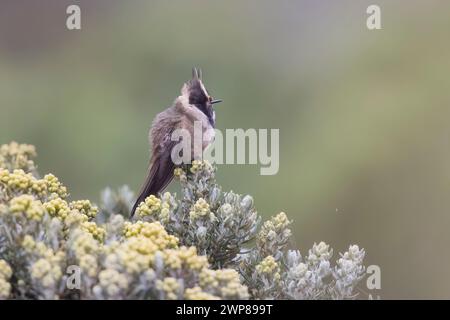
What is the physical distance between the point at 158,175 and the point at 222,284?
1291 millimetres

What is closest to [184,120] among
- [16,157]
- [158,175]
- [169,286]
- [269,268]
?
[158,175]

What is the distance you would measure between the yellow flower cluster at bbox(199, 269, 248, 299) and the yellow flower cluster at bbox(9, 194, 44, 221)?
1.52ft

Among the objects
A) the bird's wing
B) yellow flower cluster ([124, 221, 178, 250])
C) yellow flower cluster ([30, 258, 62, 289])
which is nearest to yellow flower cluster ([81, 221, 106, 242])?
yellow flower cluster ([124, 221, 178, 250])

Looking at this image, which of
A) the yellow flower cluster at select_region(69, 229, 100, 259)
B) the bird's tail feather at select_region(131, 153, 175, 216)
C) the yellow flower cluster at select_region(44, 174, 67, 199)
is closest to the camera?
the yellow flower cluster at select_region(69, 229, 100, 259)

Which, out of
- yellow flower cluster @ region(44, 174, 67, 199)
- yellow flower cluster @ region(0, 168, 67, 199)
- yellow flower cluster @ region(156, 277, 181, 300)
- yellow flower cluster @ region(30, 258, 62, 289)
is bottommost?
yellow flower cluster @ region(156, 277, 181, 300)

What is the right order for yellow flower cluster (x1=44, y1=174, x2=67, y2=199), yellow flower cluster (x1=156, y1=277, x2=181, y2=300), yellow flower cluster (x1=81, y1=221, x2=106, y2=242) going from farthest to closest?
yellow flower cluster (x1=44, y1=174, x2=67, y2=199) → yellow flower cluster (x1=81, y1=221, x2=106, y2=242) → yellow flower cluster (x1=156, y1=277, x2=181, y2=300)

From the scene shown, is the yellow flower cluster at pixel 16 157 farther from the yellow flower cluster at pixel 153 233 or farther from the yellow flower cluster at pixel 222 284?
the yellow flower cluster at pixel 222 284

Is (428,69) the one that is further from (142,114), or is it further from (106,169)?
(106,169)

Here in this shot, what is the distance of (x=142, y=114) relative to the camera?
21.9 feet

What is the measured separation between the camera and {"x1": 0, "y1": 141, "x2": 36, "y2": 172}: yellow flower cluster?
2.66 meters

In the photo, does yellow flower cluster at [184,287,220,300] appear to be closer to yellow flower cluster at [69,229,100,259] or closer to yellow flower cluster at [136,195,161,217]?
yellow flower cluster at [69,229,100,259]

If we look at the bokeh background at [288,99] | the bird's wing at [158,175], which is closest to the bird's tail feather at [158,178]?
the bird's wing at [158,175]

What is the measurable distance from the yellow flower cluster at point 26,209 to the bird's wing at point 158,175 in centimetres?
103

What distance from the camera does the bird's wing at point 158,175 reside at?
2.95 m
